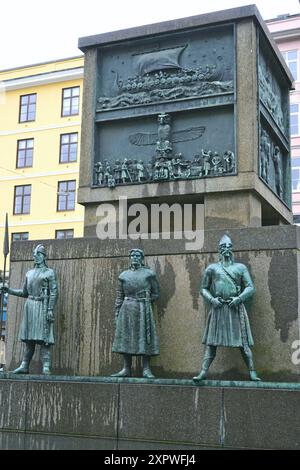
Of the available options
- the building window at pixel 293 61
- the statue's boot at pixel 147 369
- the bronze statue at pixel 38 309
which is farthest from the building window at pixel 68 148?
the statue's boot at pixel 147 369

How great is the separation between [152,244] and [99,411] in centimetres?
256

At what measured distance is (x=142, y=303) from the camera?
956 centimetres

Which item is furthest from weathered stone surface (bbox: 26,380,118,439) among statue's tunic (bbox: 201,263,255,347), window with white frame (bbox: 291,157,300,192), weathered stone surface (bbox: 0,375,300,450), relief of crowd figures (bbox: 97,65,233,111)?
window with white frame (bbox: 291,157,300,192)

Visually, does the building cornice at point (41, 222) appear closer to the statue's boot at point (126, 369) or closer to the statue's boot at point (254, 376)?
the statue's boot at point (126, 369)

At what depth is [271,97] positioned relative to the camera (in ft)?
41.5

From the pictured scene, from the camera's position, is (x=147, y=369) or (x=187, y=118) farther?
(x=187, y=118)

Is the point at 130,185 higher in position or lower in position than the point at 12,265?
higher

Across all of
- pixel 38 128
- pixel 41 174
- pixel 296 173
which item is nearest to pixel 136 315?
pixel 296 173

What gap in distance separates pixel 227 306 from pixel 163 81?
4.66 metres

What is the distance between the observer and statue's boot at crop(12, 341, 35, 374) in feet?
33.3

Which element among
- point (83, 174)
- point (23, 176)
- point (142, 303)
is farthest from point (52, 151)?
point (142, 303)

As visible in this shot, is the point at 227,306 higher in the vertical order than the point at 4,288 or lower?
lower

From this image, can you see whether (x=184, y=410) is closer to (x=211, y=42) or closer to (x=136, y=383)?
(x=136, y=383)

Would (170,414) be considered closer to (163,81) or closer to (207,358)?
(207,358)
